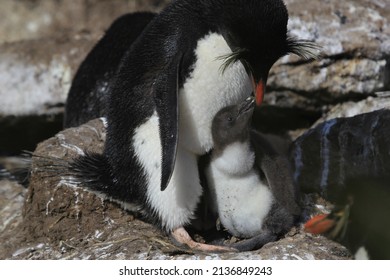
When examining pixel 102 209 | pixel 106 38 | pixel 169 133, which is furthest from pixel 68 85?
pixel 169 133

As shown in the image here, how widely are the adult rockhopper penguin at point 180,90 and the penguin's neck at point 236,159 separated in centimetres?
8

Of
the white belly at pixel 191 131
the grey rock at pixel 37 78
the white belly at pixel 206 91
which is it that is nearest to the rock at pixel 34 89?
the grey rock at pixel 37 78

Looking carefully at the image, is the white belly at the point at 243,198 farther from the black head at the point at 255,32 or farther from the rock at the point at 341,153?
the rock at the point at 341,153

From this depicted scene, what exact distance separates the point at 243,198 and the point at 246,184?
63 millimetres

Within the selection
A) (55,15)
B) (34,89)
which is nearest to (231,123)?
(34,89)

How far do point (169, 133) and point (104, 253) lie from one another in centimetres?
67

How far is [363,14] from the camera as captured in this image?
16.2 ft

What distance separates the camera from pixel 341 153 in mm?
4270

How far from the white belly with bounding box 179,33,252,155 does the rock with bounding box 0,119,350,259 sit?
20.1 inches

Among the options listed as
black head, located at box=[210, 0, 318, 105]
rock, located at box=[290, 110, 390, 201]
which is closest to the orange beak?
black head, located at box=[210, 0, 318, 105]

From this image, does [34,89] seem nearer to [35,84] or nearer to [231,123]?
[35,84]

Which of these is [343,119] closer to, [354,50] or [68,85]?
[354,50]

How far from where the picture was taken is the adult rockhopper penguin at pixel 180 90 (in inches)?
133

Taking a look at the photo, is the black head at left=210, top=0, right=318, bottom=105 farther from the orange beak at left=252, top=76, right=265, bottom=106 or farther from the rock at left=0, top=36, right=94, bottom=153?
the rock at left=0, top=36, right=94, bottom=153
